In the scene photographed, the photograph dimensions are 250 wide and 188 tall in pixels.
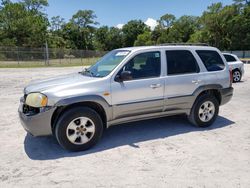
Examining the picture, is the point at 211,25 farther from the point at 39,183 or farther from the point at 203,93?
the point at 39,183

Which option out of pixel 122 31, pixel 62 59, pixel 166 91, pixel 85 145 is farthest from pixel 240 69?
pixel 122 31

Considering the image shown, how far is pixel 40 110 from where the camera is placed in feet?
11.3

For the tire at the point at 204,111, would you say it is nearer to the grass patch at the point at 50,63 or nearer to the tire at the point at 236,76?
the tire at the point at 236,76

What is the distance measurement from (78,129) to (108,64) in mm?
1449

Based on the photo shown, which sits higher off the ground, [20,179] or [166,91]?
[166,91]

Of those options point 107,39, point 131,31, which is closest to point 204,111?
point 107,39

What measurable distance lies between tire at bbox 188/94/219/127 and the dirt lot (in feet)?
0.57

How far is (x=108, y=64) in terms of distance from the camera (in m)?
4.36

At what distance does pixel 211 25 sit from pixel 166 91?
54.8 m

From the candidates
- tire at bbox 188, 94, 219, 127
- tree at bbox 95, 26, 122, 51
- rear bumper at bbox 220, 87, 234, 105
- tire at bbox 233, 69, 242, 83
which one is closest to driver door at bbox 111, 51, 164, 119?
tire at bbox 188, 94, 219, 127

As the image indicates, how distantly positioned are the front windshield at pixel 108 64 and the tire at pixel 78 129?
2.62ft

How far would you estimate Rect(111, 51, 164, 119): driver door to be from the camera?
Answer: 154 inches

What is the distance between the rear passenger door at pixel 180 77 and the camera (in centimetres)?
436

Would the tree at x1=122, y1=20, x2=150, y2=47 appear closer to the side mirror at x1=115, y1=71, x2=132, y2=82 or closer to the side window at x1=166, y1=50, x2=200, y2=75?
the side window at x1=166, y1=50, x2=200, y2=75
